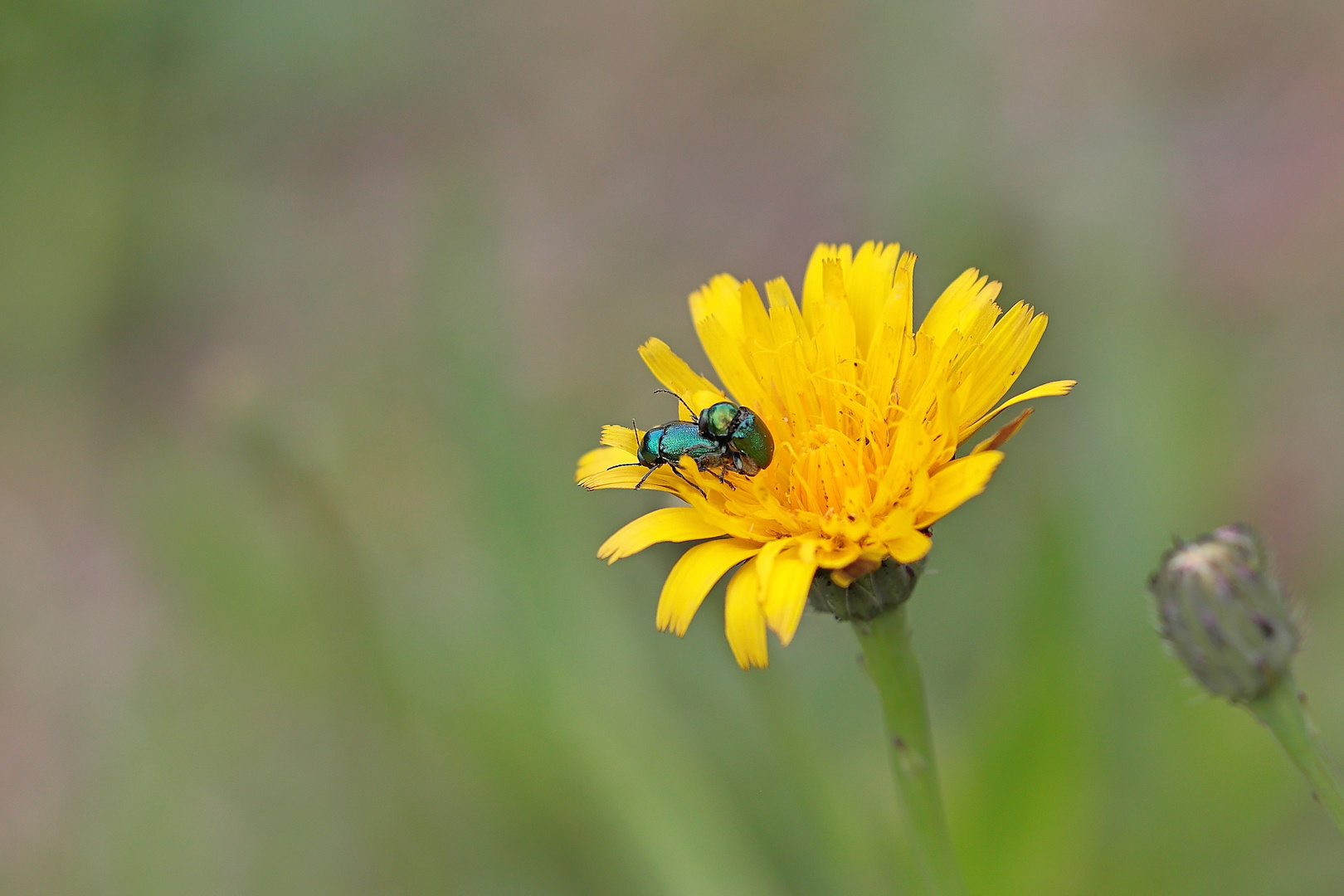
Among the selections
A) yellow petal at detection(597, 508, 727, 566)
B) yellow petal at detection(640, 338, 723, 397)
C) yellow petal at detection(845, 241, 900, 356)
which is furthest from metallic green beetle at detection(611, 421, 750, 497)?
yellow petal at detection(845, 241, 900, 356)


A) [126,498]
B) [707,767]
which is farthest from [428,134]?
[707,767]

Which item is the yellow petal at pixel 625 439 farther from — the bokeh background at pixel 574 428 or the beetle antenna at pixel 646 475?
the bokeh background at pixel 574 428

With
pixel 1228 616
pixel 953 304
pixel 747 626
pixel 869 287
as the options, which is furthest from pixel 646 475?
pixel 1228 616

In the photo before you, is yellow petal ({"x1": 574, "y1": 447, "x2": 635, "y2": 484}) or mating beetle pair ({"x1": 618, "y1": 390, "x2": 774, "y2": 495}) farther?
yellow petal ({"x1": 574, "y1": 447, "x2": 635, "y2": 484})

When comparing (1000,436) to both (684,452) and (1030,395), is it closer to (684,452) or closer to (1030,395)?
(1030,395)

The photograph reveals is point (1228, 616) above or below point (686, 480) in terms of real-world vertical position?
below

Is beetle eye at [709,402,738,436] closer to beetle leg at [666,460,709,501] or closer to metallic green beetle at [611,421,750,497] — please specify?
metallic green beetle at [611,421,750,497]

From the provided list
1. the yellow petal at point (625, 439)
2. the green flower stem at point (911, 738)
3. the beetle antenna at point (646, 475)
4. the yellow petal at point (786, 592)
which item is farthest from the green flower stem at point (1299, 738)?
the yellow petal at point (625, 439)
